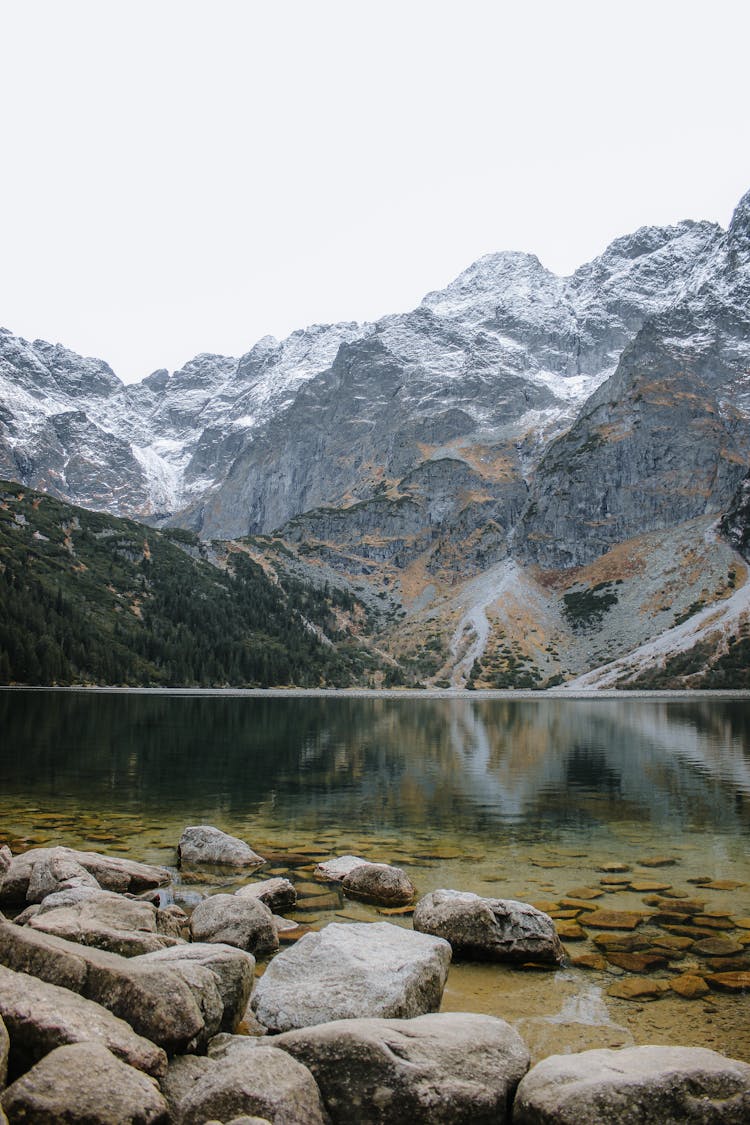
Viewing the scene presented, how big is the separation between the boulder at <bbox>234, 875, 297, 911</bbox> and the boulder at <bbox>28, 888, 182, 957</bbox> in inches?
159

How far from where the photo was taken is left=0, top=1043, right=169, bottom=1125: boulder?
23.2 ft

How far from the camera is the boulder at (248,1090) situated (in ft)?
25.8

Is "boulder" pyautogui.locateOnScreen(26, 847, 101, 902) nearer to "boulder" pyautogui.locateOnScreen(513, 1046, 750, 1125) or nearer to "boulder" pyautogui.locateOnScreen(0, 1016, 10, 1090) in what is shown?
"boulder" pyautogui.locateOnScreen(0, 1016, 10, 1090)

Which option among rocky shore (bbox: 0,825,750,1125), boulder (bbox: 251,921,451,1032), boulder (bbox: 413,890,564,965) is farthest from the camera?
boulder (bbox: 413,890,564,965)

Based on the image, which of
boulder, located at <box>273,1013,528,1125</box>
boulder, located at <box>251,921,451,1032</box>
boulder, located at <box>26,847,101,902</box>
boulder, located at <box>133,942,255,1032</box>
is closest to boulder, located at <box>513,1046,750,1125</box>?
boulder, located at <box>273,1013,528,1125</box>

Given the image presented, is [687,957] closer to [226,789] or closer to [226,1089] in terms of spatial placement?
[226,1089]

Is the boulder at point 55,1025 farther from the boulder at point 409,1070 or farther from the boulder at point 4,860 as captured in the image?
the boulder at point 4,860

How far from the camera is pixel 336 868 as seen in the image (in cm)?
2228

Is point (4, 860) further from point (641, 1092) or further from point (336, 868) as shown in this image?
point (641, 1092)

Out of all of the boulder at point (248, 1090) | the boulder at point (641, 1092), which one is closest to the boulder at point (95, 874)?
the boulder at point (248, 1090)

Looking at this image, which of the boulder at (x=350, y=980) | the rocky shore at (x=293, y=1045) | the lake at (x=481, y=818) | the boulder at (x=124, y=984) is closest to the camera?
the rocky shore at (x=293, y=1045)

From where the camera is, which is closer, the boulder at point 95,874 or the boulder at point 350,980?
the boulder at point 350,980

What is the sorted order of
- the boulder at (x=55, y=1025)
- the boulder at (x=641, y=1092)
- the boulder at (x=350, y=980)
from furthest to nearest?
the boulder at (x=350, y=980) < the boulder at (x=641, y=1092) < the boulder at (x=55, y=1025)

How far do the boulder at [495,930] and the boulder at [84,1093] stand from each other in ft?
31.1
